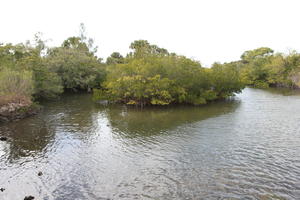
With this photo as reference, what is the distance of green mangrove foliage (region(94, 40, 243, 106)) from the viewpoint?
92.3ft

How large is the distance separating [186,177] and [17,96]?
830 inches

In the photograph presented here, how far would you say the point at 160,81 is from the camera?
1102 inches

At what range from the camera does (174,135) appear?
1762cm

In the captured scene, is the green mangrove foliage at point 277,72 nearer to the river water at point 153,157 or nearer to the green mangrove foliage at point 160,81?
the green mangrove foliage at point 160,81

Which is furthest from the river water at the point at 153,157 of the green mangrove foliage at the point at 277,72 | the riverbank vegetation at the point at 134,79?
the green mangrove foliage at the point at 277,72

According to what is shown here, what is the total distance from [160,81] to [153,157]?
51.2 feet

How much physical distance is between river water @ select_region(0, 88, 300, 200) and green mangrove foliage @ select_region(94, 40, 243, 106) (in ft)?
18.3

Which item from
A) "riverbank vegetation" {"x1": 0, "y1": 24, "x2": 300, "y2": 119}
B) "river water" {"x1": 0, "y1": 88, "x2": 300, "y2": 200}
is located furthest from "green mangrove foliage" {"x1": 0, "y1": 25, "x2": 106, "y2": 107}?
"river water" {"x1": 0, "y1": 88, "x2": 300, "y2": 200}

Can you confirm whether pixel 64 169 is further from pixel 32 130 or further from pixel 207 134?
pixel 207 134

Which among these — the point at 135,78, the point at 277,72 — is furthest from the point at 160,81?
the point at 277,72

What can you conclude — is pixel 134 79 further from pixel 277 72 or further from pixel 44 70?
pixel 277 72

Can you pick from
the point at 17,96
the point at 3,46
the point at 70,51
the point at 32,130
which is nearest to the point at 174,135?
the point at 32,130

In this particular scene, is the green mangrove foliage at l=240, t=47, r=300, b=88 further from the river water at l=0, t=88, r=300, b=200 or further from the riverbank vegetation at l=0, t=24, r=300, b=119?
the river water at l=0, t=88, r=300, b=200

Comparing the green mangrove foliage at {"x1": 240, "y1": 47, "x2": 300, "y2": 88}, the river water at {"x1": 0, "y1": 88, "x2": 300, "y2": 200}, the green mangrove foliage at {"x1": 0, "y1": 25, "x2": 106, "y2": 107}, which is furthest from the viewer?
the green mangrove foliage at {"x1": 240, "y1": 47, "x2": 300, "y2": 88}
